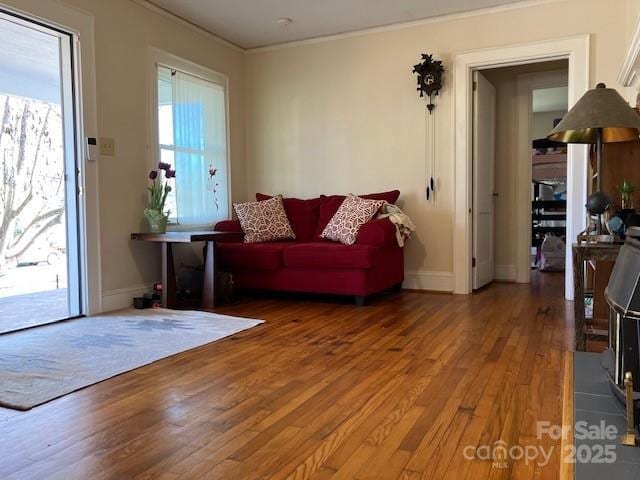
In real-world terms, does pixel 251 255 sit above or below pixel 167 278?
above

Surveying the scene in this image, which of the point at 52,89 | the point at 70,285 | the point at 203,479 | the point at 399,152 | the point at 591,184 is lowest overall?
the point at 203,479

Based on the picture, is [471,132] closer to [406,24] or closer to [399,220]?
[399,220]

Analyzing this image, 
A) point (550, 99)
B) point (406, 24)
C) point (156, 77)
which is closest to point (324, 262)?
point (156, 77)

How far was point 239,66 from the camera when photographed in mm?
5398

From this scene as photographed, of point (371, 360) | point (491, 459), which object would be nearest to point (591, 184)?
point (371, 360)

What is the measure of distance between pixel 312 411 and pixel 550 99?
7274 mm

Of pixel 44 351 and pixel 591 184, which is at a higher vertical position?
pixel 591 184

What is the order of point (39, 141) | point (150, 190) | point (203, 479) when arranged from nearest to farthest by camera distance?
1. point (203, 479)
2. point (150, 190)
3. point (39, 141)

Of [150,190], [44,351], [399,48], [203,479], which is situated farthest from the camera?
[399,48]

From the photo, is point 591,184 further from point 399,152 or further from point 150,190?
point 150,190

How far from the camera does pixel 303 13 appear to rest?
4422 mm

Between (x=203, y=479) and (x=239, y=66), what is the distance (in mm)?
4709

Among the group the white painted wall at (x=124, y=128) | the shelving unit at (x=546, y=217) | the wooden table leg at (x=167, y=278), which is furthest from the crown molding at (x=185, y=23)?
the shelving unit at (x=546, y=217)

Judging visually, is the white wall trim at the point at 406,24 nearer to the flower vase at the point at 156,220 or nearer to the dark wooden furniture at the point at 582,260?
the flower vase at the point at 156,220
